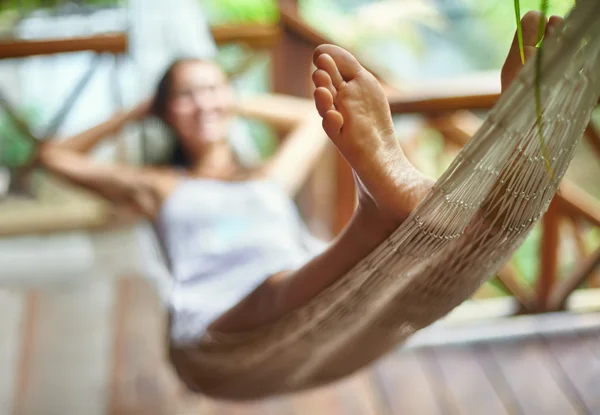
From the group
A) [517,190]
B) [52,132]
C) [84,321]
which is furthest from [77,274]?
[517,190]

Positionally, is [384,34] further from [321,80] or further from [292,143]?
[321,80]

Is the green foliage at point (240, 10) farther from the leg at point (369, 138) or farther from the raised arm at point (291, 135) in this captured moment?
the leg at point (369, 138)

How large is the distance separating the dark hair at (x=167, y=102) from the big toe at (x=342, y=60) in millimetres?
803

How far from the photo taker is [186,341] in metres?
0.99

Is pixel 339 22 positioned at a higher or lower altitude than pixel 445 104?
lower

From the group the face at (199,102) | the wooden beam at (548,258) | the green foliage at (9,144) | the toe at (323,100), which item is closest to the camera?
the toe at (323,100)

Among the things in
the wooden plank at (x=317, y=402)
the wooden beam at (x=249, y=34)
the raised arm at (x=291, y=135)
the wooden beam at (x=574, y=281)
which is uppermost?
the wooden beam at (x=249, y=34)

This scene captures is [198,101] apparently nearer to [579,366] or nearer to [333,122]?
[333,122]

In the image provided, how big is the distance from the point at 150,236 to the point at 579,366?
122 centimetres

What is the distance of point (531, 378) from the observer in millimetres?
1533

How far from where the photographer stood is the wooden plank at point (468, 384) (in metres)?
1.43

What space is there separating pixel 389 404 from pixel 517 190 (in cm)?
100

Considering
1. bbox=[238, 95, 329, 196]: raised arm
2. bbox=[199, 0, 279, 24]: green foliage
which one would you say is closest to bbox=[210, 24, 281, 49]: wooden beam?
bbox=[238, 95, 329, 196]: raised arm

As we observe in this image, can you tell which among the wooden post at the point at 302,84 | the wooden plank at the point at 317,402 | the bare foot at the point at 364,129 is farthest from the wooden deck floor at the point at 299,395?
the bare foot at the point at 364,129
